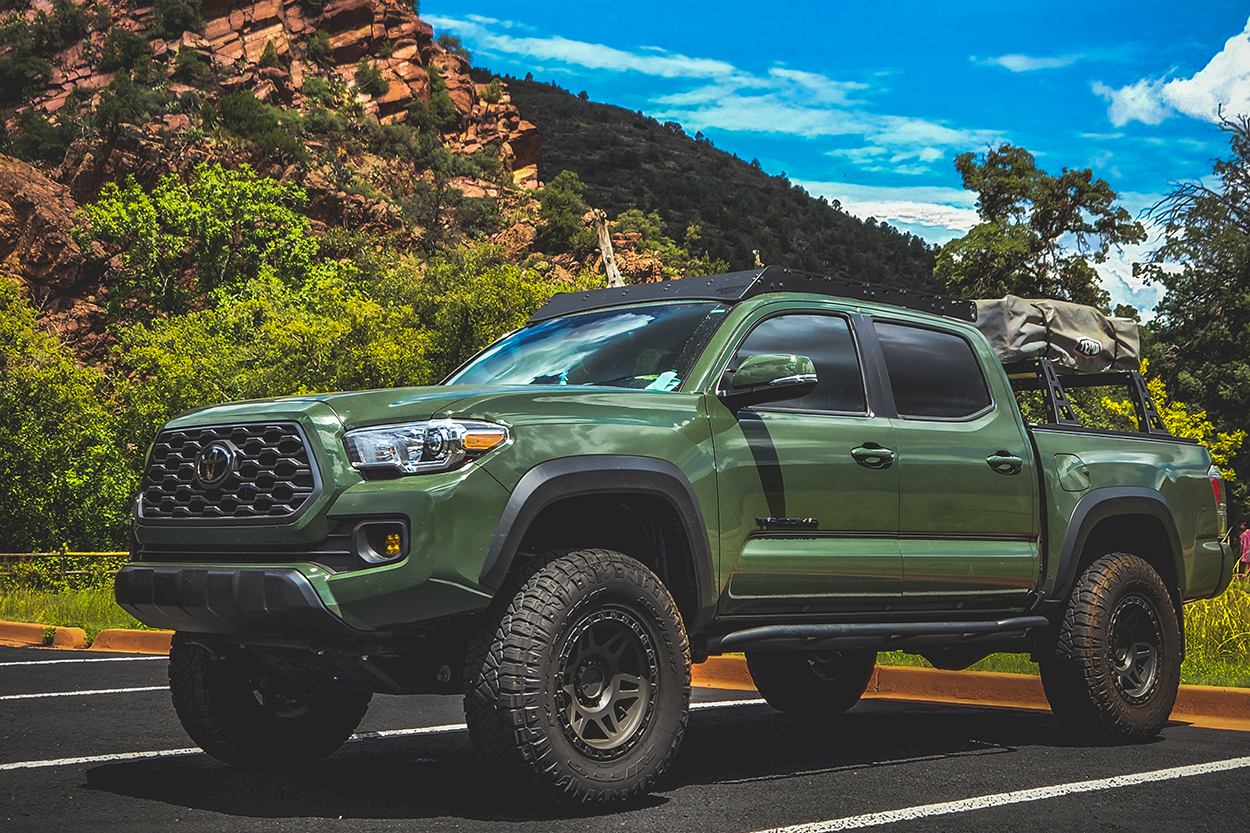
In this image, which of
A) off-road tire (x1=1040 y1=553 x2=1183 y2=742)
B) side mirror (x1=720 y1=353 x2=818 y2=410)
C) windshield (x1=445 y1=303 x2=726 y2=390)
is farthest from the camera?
off-road tire (x1=1040 y1=553 x2=1183 y2=742)

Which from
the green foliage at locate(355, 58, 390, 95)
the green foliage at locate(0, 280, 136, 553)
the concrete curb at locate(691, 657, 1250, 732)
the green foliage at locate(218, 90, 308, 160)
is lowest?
the green foliage at locate(0, 280, 136, 553)

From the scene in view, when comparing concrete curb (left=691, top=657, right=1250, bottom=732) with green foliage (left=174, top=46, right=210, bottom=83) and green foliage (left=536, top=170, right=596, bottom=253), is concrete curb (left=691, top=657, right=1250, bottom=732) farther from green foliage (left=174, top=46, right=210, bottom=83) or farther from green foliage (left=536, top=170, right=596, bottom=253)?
green foliage (left=174, top=46, right=210, bottom=83)

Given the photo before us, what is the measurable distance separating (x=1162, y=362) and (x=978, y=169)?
9.47 metres

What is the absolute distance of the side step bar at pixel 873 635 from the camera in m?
5.13

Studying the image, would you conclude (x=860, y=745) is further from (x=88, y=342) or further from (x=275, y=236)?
(x=88, y=342)

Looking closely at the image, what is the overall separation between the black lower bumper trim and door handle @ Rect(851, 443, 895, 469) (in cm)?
246

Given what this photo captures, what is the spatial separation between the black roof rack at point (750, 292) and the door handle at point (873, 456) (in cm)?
88

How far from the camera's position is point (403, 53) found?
88250 mm

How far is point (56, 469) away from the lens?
39000 mm

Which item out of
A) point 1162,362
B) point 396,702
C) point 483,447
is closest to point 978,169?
point 1162,362

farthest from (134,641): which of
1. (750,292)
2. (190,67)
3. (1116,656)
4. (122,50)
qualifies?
(122,50)

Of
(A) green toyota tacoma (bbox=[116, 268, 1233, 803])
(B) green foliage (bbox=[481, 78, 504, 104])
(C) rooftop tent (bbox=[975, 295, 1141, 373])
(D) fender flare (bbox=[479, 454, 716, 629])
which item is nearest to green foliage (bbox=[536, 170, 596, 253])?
(B) green foliage (bbox=[481, 78, 504, 104])

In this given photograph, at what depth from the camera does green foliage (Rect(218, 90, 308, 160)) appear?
69188 millimetres

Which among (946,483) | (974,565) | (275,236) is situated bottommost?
(974,565)
